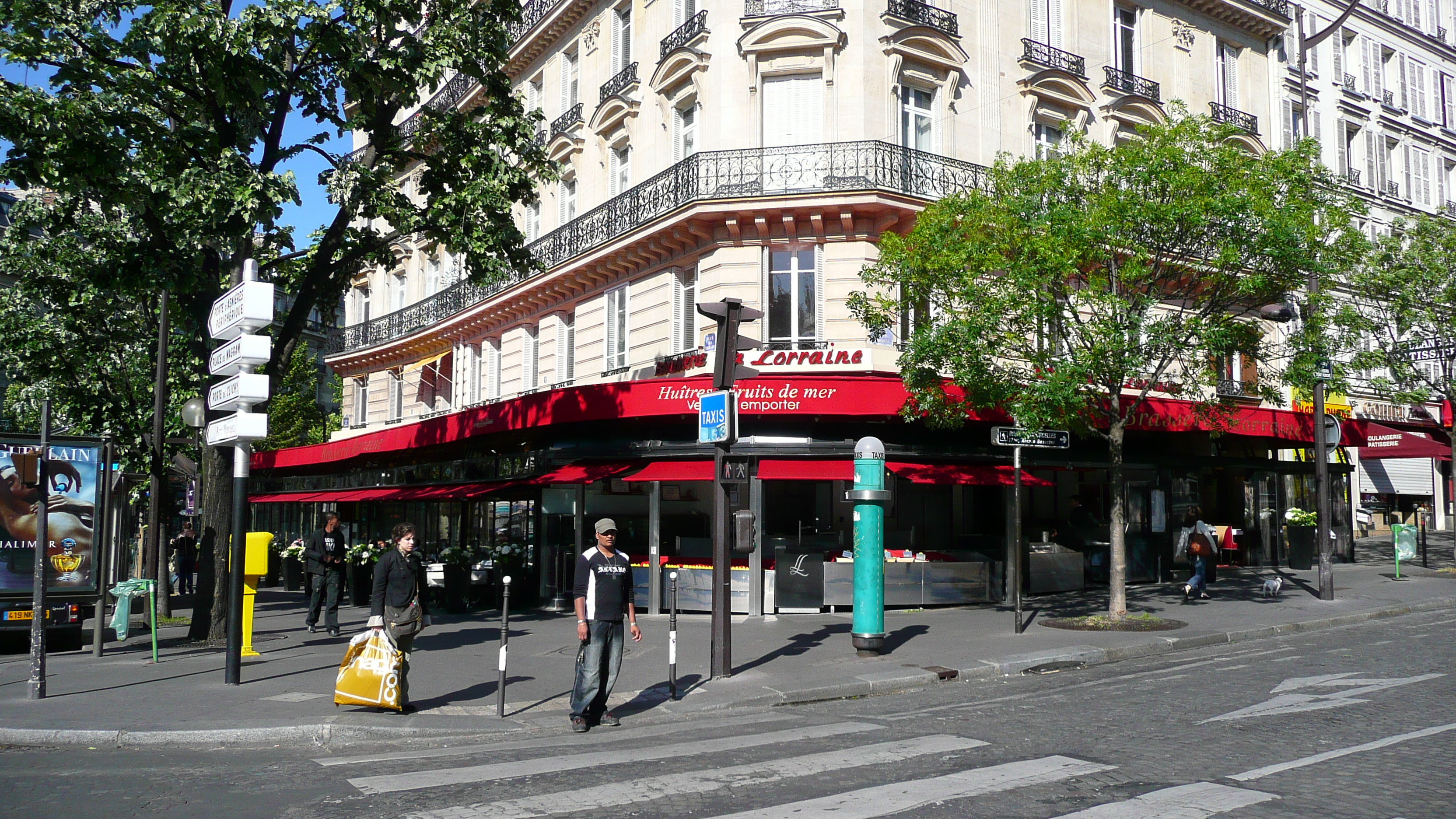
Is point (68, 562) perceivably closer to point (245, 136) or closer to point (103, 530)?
point (103, 530)

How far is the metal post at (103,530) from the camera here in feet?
47.5

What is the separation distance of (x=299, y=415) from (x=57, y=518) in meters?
29.8

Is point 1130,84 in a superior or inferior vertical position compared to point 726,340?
superior

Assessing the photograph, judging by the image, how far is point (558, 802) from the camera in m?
6.02

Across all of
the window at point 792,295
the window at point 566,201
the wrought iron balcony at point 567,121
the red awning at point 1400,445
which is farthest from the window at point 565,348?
the red awning at point 1400,445

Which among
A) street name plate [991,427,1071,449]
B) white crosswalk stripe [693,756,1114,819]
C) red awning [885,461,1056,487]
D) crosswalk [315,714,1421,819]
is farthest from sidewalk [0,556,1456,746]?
white crosswalk stripe [693,756,1114,819]

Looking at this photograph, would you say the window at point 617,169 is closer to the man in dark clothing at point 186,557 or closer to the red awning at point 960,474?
the red awning at point 960,474

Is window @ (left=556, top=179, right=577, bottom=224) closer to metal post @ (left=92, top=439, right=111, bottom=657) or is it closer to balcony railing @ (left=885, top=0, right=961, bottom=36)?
balcony railing @ (left=885, top=0, right=961, bottom=36)

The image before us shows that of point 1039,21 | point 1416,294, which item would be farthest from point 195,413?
point 1416,294

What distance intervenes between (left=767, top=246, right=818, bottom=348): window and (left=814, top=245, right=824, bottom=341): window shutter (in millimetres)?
15

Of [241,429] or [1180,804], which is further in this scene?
[241,429]

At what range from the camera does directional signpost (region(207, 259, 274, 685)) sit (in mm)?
10359

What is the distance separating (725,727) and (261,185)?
8.38 metres

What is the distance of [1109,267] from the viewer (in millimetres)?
15133
